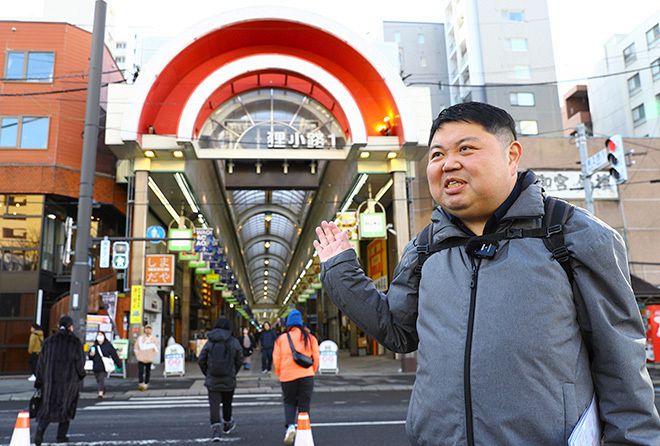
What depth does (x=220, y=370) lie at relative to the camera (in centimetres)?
816

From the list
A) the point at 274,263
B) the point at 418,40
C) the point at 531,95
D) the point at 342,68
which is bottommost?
the point at 274,263

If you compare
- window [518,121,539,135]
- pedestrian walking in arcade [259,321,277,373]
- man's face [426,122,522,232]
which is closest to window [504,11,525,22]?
window [518,121,539,135]

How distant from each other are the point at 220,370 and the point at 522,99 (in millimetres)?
49230

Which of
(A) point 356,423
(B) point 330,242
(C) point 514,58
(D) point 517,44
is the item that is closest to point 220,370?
(A) point 356,423

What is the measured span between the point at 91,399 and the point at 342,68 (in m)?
15.7

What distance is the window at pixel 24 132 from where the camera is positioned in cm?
2305

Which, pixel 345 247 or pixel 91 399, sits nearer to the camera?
pixel 345 247

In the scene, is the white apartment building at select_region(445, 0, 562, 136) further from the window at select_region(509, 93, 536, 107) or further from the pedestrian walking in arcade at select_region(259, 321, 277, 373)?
the pedestrian walking in arcade at select_region(259, 321, 277, 373)

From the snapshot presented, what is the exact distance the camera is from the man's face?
204cm

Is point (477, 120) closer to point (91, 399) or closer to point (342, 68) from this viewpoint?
point (91, 399)

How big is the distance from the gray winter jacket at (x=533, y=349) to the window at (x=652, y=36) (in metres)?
49.3

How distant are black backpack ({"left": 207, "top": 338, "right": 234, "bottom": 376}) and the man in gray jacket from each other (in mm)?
6616

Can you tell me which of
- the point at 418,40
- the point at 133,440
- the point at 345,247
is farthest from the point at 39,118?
the point at 418,40

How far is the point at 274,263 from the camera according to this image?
56.6m
